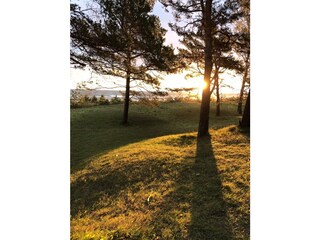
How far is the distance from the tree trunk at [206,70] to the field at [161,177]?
100 millimetres

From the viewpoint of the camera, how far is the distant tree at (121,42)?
224 centimetres

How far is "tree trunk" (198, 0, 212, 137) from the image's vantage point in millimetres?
3042

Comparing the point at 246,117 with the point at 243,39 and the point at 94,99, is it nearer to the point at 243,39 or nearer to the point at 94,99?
the point at 243,39

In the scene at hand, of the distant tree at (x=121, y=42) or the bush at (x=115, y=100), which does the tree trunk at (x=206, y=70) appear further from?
the bush at (x=115, y=100)

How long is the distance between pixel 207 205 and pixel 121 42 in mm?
1538

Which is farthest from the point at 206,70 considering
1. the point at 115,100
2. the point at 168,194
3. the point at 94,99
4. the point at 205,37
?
the point at 168,194

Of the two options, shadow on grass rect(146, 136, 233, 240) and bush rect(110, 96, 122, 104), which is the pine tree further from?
bush rect(110, 96, 122, 104)

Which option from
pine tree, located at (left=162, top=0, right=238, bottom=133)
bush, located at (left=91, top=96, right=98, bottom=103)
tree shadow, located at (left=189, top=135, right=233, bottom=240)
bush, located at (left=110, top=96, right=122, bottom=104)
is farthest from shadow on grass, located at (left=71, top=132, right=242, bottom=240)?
bush, located at (left=110, top=96, right=122, bottom=104)

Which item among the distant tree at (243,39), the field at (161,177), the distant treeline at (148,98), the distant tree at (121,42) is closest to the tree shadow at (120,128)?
the field at (161,177)
